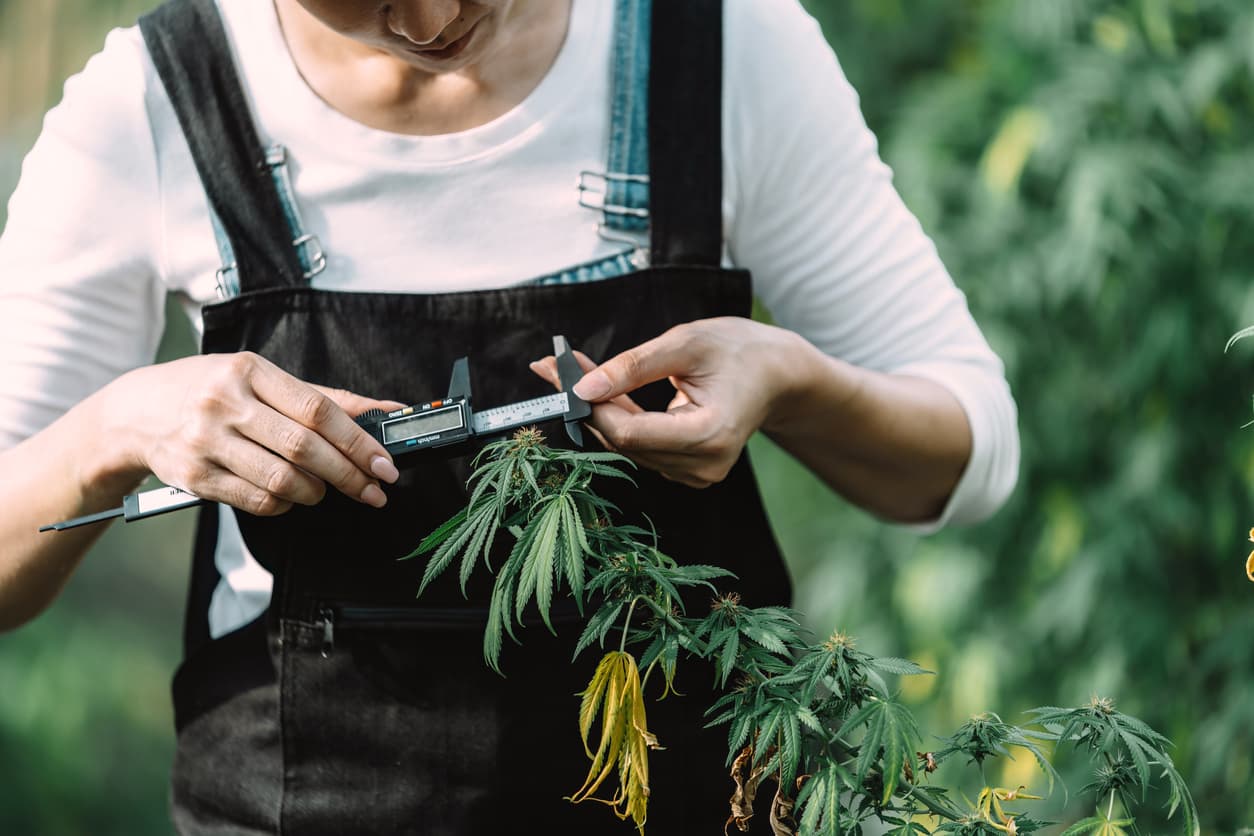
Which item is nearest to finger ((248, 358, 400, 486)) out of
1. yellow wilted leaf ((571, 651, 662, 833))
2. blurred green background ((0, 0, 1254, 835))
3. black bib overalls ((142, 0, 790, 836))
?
black bib overalls ((142, 0, 790, 836))

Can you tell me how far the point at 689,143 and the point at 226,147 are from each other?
0.38m

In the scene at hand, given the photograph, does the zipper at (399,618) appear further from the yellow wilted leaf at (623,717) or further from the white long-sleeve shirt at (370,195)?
the yellow wilted leaf at (623,717)

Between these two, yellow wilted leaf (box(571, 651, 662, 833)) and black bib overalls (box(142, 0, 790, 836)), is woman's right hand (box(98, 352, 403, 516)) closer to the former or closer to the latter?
black bib overalls (box(142, 0, 790, 836))

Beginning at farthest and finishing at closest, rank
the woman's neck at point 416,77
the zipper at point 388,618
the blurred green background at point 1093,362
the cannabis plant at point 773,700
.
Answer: the blurred green background at point 1093,362
the woman's neck at point 416,77
the zipper at point 388,618
the cannabis plant at point 773,700

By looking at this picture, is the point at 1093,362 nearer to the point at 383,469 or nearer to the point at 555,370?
the point at 555,370

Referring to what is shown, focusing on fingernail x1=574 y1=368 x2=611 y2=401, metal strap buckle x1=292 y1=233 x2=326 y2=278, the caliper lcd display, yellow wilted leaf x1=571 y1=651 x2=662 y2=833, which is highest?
metal strap buckle x1=292 y1=233 x2=326 y2=278

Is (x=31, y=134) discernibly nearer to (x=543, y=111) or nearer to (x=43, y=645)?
(x=43, y=645)

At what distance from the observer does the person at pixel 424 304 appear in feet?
3.66

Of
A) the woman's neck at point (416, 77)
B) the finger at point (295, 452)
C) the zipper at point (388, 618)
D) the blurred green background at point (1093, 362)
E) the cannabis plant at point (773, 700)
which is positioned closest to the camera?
the cannabis plant at point (773, 700)

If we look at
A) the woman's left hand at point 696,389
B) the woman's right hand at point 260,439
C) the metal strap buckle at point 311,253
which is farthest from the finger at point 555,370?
the metal strap buckle at point 311,253

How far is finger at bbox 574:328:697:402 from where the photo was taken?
1016 mm

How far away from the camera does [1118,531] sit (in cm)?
243

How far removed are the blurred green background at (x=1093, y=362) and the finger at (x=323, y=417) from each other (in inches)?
63.5

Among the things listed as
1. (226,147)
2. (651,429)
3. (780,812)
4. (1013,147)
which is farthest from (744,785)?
(1013,147)
